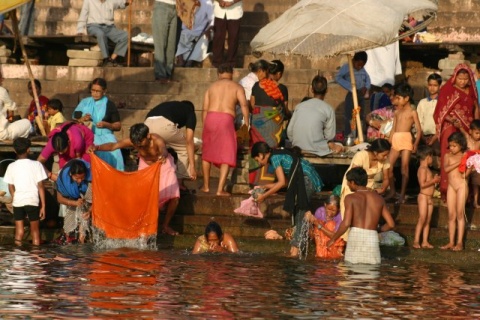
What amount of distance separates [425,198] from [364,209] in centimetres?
120

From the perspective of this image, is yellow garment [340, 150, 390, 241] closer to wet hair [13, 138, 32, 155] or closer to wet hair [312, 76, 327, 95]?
wet hair [312, 76, 327, 95]

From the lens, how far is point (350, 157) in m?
17.5

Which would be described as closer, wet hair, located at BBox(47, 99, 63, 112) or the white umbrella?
the white umbrella

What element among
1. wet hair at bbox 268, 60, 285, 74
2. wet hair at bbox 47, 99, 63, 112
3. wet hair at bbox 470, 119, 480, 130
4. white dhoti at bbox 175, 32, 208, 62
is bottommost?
wet hair at bbox 470, 119, 480, 130

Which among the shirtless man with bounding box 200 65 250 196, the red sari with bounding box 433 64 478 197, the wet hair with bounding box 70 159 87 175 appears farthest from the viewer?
the shirtless man with bounding box 200 65 250 196

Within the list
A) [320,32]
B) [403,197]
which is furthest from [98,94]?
[403,197]

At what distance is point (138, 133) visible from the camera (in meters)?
16.2

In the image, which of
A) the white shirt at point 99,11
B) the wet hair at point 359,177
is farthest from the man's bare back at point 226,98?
the white shirt at point 99,11

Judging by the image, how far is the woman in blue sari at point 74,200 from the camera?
1662cm

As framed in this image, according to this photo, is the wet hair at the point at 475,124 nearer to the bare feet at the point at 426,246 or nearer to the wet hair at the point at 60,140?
the bare feet at the point at 426,246

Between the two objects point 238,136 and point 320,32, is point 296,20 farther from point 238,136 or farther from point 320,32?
point 238,136

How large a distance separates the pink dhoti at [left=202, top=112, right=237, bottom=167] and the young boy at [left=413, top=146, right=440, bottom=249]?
236cm

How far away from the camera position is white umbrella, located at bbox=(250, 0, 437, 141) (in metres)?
17.2

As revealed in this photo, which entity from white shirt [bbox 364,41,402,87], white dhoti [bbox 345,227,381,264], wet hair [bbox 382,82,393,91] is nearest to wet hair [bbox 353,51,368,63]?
wet hair [bbox 382,82,393,91]
